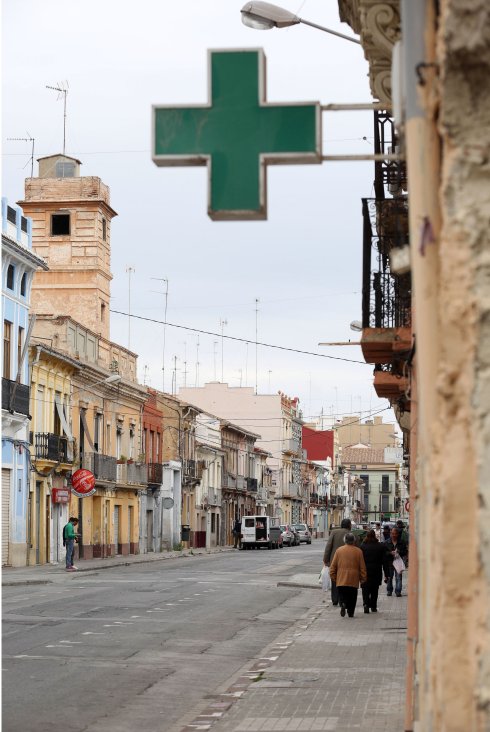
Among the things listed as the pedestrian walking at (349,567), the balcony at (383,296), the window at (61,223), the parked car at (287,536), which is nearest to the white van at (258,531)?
the parked car at (287,536)

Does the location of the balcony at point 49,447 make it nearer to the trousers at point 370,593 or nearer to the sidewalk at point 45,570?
the sidewalk at point 45,570

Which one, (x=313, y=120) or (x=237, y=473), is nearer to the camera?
(x=313, y=120)

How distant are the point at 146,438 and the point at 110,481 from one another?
10.1 m

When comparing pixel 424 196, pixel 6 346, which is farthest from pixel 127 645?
pixel 6 346

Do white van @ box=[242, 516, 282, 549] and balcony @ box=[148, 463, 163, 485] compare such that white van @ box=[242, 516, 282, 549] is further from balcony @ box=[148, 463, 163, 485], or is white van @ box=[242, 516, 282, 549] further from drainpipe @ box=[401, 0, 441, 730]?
drainpipe @ box=[401, 0, 441, 730]

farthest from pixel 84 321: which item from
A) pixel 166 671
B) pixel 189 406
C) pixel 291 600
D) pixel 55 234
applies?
pixel 166 671

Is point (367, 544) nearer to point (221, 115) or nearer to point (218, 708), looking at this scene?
point (218, 708)

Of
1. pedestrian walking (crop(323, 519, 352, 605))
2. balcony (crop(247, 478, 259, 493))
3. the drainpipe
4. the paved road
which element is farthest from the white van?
the drainpipe

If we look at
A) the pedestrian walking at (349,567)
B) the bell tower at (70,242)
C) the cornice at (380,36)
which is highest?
the bell tower at (70,242)

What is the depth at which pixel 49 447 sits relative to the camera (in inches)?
1841

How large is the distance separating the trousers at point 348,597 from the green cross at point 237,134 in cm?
1510

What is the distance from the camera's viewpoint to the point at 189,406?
7538 cm

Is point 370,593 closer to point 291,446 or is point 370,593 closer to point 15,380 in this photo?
point 15,380

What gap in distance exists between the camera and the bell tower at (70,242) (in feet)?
197
